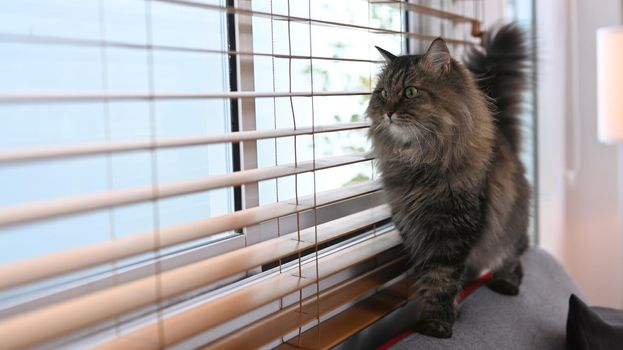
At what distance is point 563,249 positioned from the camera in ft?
8.52

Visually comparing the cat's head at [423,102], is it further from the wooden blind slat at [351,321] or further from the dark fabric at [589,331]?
the dark fabric at [589,331]

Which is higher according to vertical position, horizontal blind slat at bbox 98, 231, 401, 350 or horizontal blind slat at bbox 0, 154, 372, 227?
horizontal blind slat at bbox 0, 154, 372, 227

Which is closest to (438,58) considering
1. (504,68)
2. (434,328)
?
(504,68)

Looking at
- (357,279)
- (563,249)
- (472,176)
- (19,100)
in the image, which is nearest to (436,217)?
(472,176)

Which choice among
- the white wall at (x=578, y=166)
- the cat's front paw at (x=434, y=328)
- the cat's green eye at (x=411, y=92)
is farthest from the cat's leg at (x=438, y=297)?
the white wall at (x=578, y=166)

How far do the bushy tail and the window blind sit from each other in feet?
1.28

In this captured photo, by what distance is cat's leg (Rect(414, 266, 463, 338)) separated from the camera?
45.3 inches

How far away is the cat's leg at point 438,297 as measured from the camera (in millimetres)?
1150

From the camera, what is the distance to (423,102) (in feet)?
3.84

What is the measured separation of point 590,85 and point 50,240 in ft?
8.18

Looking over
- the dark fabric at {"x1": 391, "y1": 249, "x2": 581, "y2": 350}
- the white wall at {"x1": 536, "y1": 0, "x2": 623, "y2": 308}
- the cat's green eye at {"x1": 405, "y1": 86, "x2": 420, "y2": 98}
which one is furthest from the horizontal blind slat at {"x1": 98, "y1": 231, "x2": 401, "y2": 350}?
the white wall at {"x1": 536, "y1": 0, "x2": 623, "y2": 308}

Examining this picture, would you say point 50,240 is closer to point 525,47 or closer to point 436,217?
point 436,217

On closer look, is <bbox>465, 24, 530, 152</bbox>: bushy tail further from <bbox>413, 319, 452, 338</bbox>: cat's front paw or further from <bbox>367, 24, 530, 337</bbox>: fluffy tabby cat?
<bbox>413, 319, 452, 338</bbox>: cat's front paw

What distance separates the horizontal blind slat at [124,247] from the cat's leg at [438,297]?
0.42 m
